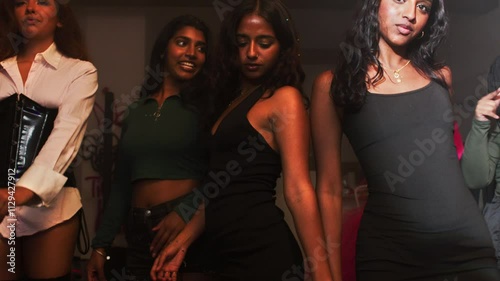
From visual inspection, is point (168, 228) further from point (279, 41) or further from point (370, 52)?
point (370, 52)

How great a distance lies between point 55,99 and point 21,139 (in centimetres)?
12

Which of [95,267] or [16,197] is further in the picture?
[95,267]

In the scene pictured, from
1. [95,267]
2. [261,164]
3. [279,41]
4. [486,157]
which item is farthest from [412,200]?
[95,267]

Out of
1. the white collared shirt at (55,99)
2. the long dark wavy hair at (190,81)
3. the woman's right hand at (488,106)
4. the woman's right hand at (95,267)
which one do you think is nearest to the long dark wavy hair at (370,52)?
the woman's right hand at (488,106)

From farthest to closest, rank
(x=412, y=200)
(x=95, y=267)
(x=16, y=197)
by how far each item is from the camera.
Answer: (x=95, y=267)
(x=16, y=197)
(x=412, y=200)

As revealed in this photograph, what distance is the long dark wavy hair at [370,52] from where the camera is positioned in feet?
3.96

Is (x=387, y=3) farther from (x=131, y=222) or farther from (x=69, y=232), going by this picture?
(x=69, y=232)

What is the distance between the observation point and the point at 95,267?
1.37 m

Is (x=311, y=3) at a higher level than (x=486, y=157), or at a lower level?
higher

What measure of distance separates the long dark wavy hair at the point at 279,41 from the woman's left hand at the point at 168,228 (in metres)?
0.28

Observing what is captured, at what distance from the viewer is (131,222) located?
53.7 inches

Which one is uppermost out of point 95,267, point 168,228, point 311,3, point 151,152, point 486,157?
point 311,3

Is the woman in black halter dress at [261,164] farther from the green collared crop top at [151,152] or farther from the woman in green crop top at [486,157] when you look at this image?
the woman in green crop top at [486,157]

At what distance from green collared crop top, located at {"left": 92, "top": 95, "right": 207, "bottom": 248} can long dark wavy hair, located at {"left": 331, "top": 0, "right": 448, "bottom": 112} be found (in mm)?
381
